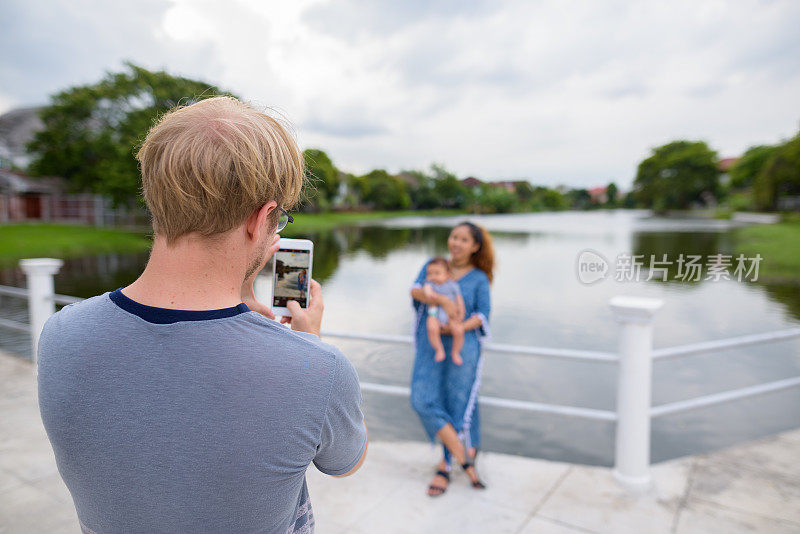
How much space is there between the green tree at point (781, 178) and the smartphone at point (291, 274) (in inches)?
1493

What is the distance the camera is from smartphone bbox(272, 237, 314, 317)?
3.88 feet

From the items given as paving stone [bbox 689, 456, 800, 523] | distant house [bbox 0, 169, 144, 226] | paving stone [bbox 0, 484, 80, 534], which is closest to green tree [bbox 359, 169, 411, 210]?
distant house [bbox 0, 169, 144, 226]

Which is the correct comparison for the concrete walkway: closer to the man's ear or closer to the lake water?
the lake water

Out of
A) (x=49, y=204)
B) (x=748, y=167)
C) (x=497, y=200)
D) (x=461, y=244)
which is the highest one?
(x=748, y=167)

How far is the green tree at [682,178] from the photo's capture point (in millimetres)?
50938

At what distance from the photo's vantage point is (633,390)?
2.88 metres

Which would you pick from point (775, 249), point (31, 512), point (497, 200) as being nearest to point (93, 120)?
point (497, 200)

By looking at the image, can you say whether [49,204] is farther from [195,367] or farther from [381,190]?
[195,367]

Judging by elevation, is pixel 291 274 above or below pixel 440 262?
above

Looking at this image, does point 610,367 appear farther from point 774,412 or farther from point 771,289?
point 771,289

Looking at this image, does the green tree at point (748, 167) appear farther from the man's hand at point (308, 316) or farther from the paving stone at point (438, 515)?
the man's hand at point (308, 316)

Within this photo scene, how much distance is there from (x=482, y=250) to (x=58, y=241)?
26285mm

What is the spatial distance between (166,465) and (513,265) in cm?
2491

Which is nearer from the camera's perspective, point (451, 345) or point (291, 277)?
point (291, 277)
